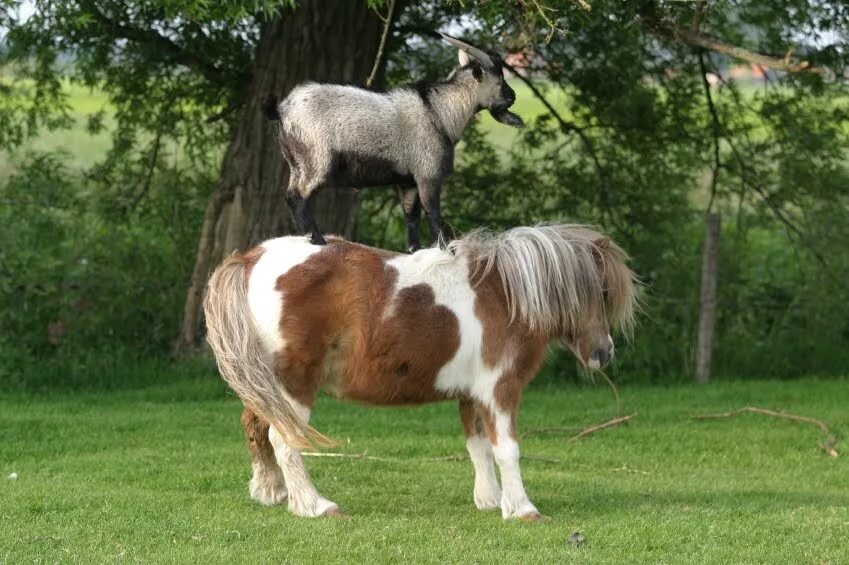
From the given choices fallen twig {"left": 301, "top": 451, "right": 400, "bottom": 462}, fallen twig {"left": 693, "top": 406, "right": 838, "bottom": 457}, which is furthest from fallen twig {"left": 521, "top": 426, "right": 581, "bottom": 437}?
fallen twig {"left": 301, "top": 451, "right": 400, "bottom": 462}

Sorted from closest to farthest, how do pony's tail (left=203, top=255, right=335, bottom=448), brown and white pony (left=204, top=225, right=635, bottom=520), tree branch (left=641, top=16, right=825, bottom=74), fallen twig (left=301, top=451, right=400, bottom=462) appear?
pony's tail (left=203, top=255, right=335, bottom=448) → brown and white pony (left=204, top=225, right=635, bottom=520) → tree branch (left=641, top=16, right=825, bottom=74) → fallen twig (left=301, top=451, right=400, bottom=462)

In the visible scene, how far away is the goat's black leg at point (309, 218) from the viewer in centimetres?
611

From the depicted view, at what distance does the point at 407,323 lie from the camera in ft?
21.7

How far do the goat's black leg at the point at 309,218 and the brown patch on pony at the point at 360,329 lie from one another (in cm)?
15

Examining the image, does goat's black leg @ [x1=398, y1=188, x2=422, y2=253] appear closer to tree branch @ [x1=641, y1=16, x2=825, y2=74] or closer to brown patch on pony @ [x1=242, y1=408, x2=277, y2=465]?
brown patch on pony @ [x1=242, y1=408, x2=277, y2=465]

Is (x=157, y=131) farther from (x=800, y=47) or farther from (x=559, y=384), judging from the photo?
(x=800, y=47)

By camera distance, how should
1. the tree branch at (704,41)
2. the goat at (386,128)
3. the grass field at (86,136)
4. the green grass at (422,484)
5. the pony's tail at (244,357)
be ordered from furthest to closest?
the grass field at (86,136) → the tree branch at (704,41) → the pony's tail at (244,357) → the green grass at (422,484) → the goat at (386,128)

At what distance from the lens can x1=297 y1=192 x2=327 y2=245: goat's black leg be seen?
6.11 m

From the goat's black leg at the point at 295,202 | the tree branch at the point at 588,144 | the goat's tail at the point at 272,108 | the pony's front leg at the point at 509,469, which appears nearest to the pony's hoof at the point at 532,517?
the pony's front leg at the point at 509,469

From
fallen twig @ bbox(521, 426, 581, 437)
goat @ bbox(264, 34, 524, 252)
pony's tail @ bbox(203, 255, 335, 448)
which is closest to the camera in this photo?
goat @ bbox(264, 34, 524, 252)

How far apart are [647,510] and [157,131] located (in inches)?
277

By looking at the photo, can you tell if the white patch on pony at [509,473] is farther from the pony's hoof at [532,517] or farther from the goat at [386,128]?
the goat at [386,128]

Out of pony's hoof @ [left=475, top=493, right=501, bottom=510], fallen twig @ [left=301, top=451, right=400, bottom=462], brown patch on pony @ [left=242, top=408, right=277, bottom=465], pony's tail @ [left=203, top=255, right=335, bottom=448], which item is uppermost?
pony's tail @ [left=203, top=255, right=335, bottom=448]

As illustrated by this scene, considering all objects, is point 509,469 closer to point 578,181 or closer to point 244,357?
point 244,357
